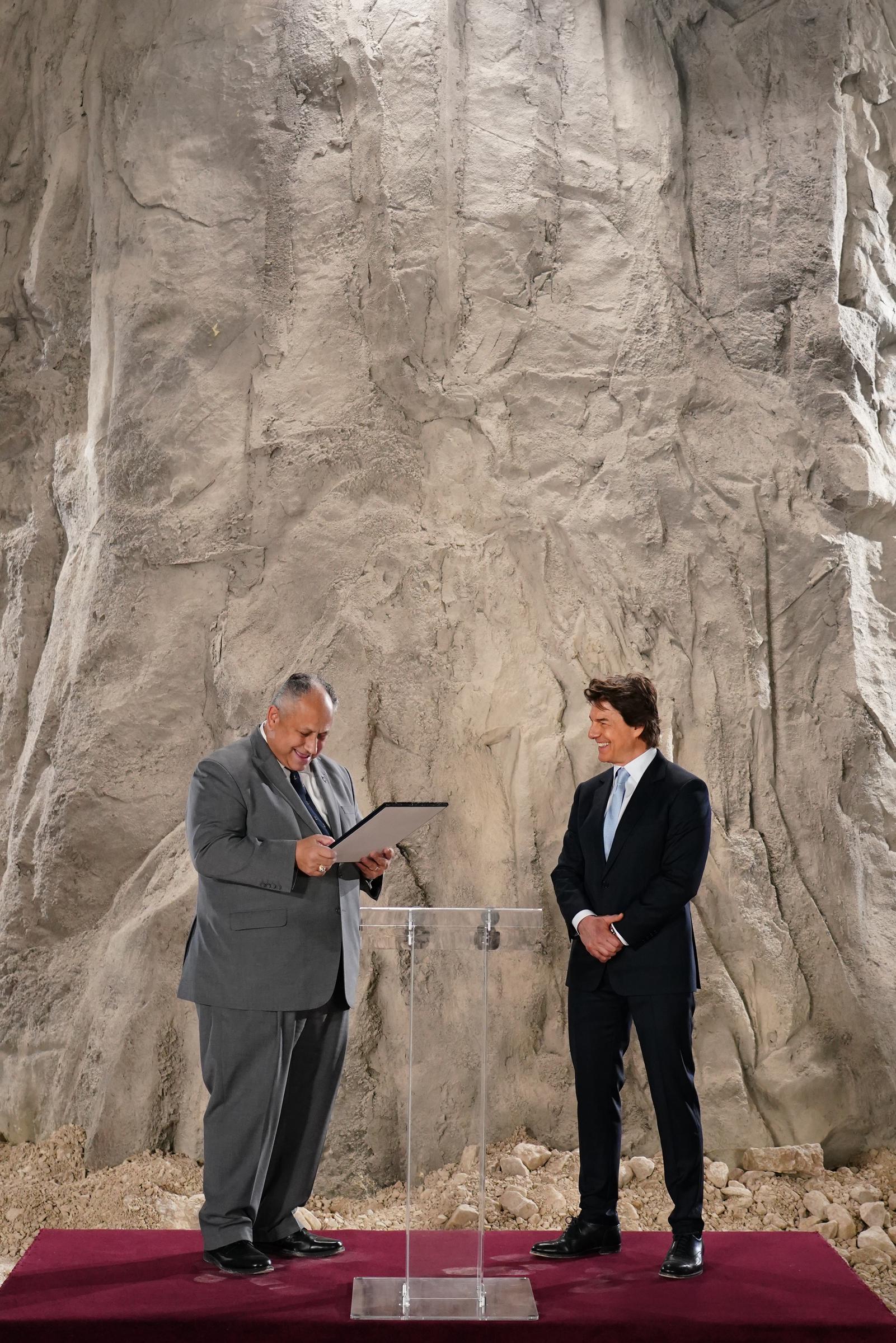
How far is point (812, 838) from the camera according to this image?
482 cm

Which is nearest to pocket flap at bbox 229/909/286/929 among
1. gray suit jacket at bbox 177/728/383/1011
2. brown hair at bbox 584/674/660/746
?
gray suit jacket at bbox 177/728/383/1011

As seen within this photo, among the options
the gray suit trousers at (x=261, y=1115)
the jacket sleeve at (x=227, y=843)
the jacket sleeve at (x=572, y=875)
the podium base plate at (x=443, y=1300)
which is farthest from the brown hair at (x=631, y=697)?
the podium base plate at (x=443, y=1300)

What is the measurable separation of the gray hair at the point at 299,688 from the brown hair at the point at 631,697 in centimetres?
71

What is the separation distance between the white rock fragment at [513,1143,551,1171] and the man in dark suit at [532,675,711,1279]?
1.22 m

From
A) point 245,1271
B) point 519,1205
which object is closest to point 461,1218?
point 519,1205

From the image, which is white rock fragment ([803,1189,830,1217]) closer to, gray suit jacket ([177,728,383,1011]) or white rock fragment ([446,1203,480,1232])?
white rock fragment ([446,1203,480,1232])

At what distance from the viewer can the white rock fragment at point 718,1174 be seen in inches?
173

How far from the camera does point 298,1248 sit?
3.17 meters

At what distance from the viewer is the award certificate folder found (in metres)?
2.70

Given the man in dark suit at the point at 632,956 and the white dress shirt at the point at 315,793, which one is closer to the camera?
the man in dark suit at the point at 632,956

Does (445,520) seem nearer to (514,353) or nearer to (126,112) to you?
(514,353)

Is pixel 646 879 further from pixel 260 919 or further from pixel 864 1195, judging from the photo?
pixel 864 1195

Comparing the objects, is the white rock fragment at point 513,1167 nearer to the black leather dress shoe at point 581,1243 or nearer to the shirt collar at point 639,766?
the black leather dress shoe at point 581,1243

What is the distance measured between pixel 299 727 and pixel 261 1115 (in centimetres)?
97
